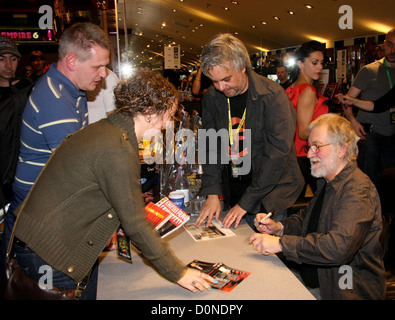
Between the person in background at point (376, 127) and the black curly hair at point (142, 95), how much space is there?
259 cm

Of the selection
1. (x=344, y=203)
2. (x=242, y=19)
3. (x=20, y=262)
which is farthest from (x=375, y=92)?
(x=242, y=19)

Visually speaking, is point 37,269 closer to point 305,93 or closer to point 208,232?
point 208,232

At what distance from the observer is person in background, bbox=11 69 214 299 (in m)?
1.08

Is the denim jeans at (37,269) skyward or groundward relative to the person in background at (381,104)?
groundward

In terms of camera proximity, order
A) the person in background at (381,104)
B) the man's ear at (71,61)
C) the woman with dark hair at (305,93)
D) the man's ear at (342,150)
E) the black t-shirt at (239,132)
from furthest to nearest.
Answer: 1. the person in background at (381,104)
2. the woman with dark hair at (305,93)
3. the black t-shirt at (239,132)
4. the man's ear at (342,150)
5. the man's ear at (71,61)

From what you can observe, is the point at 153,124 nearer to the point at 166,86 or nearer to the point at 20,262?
the point at 166,86

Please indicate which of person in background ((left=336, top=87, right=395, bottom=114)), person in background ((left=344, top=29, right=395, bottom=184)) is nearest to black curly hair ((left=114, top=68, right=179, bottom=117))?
person in background ((left=336, top=87, right=395, bottom=114))

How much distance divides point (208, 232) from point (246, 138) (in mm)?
572

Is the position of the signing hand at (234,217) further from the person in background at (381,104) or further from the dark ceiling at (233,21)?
the dark ceiling at (233,21)

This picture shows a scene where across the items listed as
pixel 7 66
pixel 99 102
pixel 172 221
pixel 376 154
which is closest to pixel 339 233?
pixel 172 221

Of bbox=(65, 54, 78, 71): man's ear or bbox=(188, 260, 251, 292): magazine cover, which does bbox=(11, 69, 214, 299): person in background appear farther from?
bbox=(65, 54, 78, 71): man's ear

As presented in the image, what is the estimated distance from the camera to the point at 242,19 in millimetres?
9945

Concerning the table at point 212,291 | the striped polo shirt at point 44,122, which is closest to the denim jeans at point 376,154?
the table at point 212,291

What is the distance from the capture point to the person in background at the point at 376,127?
3168 mm
